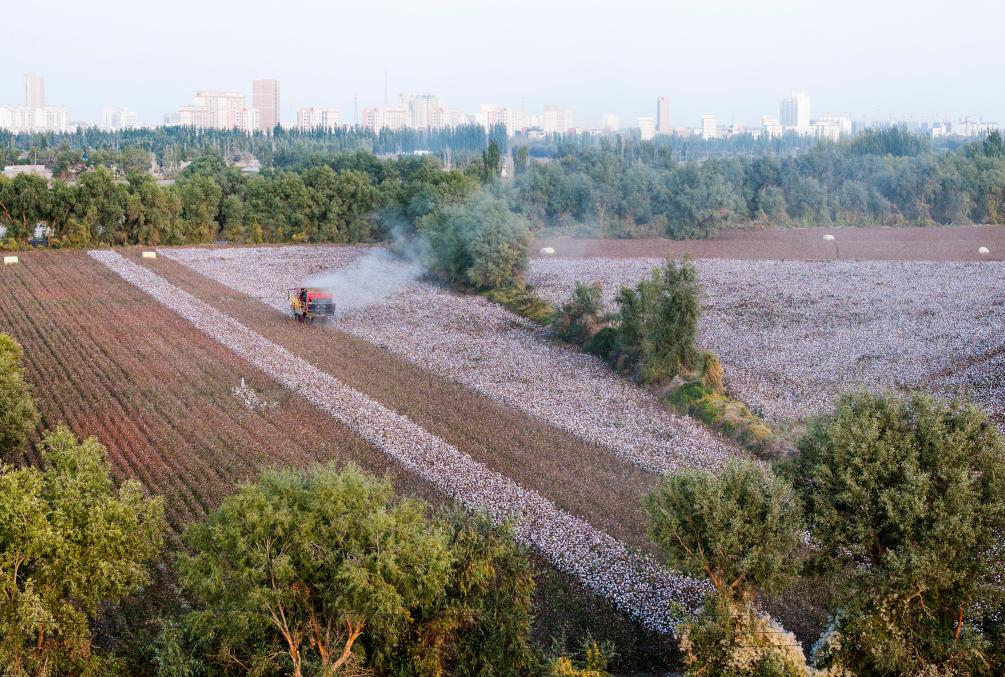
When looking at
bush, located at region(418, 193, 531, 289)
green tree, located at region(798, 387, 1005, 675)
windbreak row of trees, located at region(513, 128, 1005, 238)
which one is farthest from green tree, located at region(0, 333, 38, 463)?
windbreak row of trees, located at region(513, 128, 1005, 238)

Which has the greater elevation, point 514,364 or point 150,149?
point 150,149

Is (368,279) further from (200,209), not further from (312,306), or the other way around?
(200,209)

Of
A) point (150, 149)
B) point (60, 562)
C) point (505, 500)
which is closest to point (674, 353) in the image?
point (505, 500)

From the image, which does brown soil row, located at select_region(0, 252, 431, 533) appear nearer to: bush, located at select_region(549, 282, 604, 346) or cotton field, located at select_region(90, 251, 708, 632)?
cotton field, located at select_region(90, 251, 708, 632)

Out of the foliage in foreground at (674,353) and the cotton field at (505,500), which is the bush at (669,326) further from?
the cotton field at (505,500)

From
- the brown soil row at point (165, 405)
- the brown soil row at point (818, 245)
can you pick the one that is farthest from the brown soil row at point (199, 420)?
the brown soil row at point (818, 245)

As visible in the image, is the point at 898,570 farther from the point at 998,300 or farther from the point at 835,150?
the point at 835,150
